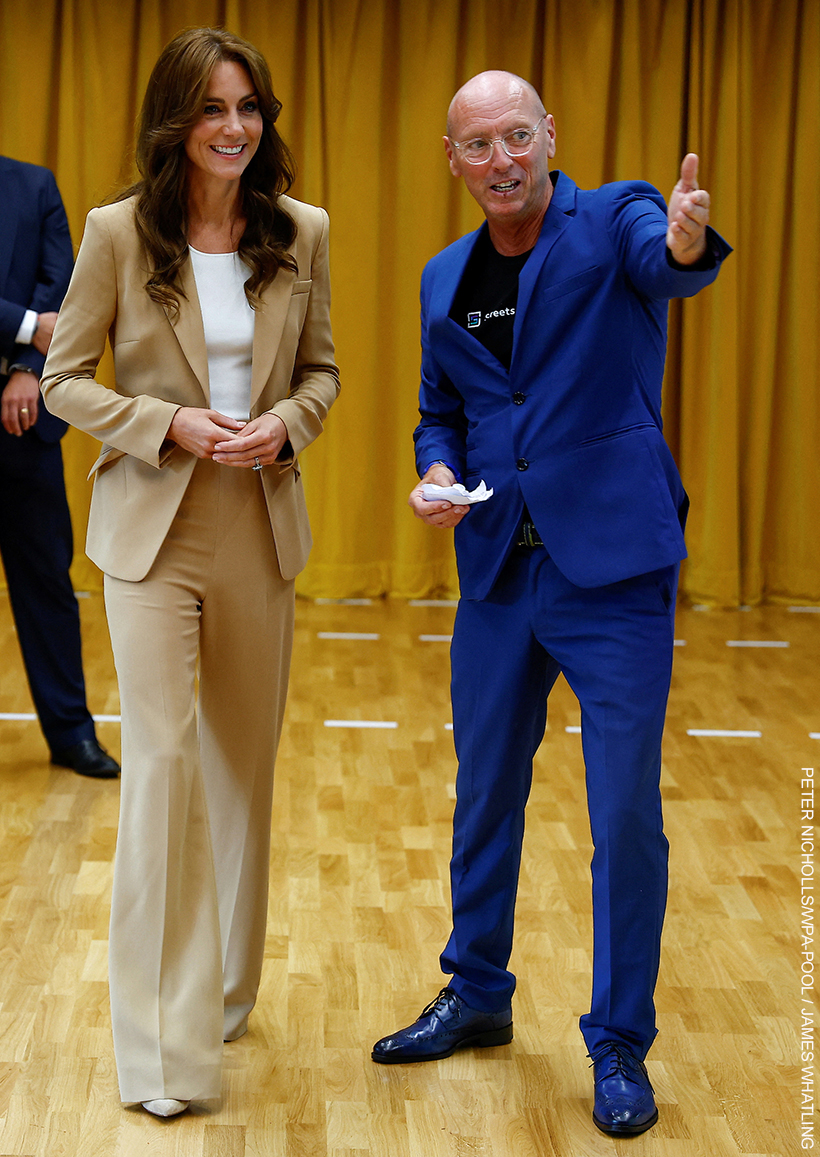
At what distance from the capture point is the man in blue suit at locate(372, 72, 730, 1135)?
77.5 inches

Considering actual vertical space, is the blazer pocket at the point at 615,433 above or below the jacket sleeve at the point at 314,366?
below

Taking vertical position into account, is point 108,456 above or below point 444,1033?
above

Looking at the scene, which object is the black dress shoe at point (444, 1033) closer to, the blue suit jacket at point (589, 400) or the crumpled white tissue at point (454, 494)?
the blue suit jacket at point (589, 400)

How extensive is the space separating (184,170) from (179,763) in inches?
35.8

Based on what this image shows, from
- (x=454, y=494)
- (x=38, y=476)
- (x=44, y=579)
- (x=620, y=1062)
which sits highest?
(x=454, y=494)

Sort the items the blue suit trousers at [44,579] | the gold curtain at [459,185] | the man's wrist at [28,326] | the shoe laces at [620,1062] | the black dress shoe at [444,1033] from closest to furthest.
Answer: the shoe laces at [620,1062]
the black dress shoe at [444,1033]
the man's wrist at [28,326]
the blue suit trousers at [44,579]
the gold curtain at [459,185]

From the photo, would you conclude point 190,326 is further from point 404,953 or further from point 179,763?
point 404,953

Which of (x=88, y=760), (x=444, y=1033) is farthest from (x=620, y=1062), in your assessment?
(x=88, y=760)

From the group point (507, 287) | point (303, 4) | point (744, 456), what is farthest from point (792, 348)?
point (507, 287)

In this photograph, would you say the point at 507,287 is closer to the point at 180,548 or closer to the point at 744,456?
the point at 180,548

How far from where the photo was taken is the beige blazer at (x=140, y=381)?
1978 millimetres

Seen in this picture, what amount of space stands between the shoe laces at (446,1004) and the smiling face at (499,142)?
130 centimetres

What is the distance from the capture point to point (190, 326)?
78.5 inches

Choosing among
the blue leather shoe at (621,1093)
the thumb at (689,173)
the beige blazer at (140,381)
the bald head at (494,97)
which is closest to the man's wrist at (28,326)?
the beige blazer at (140,381)
